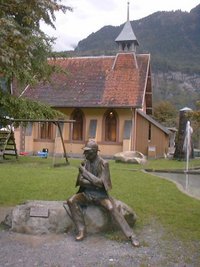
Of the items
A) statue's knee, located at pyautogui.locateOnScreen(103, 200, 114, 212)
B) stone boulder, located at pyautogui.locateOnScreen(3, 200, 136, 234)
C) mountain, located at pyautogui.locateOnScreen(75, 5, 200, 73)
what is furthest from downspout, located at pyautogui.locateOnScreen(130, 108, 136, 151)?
mountain, located at pyautogui.locateOnScreen(75, 5, 200, 73)

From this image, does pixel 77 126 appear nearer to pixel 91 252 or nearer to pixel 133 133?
pixel 133 133

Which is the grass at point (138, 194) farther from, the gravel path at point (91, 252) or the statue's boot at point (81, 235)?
the statue's boot at point (81, 235)

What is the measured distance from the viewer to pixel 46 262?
674 centimetres

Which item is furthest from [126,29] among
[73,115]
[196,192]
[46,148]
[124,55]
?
[196,192]

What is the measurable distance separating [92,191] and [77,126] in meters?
23.7

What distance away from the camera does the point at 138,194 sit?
12.8 meters

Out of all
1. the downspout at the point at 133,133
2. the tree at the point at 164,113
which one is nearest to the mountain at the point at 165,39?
the tree at the point at 164,113

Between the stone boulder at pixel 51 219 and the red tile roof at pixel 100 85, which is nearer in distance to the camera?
the stone boulder at pixel 51 219

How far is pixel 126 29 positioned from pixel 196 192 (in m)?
27.0

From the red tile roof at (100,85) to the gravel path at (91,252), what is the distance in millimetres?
21569

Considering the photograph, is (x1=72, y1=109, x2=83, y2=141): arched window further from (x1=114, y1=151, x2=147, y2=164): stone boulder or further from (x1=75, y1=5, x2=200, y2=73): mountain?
(x1=75, y1=5, x2=200, y2=73): mountain

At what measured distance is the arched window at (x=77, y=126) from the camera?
31.6 meters

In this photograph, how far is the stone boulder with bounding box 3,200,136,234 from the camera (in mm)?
8258

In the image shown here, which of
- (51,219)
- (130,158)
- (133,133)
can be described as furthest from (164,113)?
(51,219)
